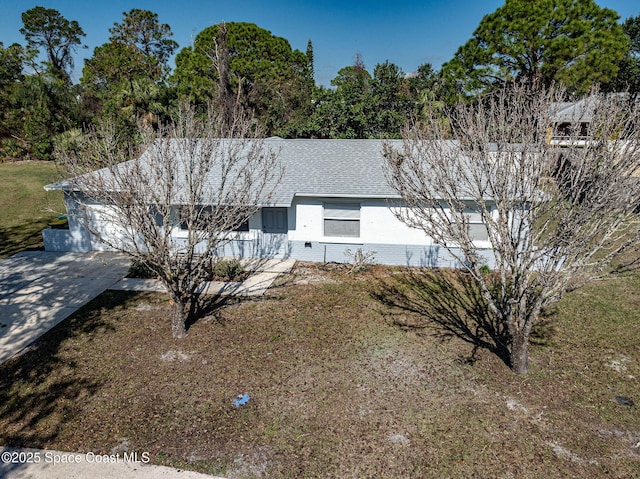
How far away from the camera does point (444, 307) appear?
1114cm

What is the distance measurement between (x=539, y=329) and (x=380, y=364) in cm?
427

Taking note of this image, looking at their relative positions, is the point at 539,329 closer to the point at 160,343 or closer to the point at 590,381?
the point at 590,381

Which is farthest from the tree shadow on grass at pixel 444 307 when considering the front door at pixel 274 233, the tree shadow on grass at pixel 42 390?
the tree shadow on grass at pixel 42 390

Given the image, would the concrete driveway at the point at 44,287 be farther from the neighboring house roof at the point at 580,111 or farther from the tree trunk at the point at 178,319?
the neighboring house roof at the point at 580,111

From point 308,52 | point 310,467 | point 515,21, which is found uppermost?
point 308,52

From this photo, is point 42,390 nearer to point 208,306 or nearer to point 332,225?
point 208,306

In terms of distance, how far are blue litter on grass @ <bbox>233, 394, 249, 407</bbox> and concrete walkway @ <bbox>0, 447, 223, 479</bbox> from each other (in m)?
1.52

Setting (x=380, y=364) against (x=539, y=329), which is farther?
(x=539, y=329)

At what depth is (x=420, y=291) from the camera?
40.3ft

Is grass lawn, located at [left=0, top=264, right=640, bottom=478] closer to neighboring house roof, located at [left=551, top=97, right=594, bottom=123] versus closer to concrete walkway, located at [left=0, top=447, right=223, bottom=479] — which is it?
concrete walkway, located at [left=0, top=447, right=223, bottom=479]

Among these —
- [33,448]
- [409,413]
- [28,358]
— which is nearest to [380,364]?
[409,413]

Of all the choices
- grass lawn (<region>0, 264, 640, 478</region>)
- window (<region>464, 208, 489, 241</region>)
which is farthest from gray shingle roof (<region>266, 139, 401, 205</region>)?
grass lawn (<region>0, 264, 640, 478</region>)

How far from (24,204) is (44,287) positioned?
45.2ft

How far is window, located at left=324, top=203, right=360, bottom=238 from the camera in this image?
14391 mm
